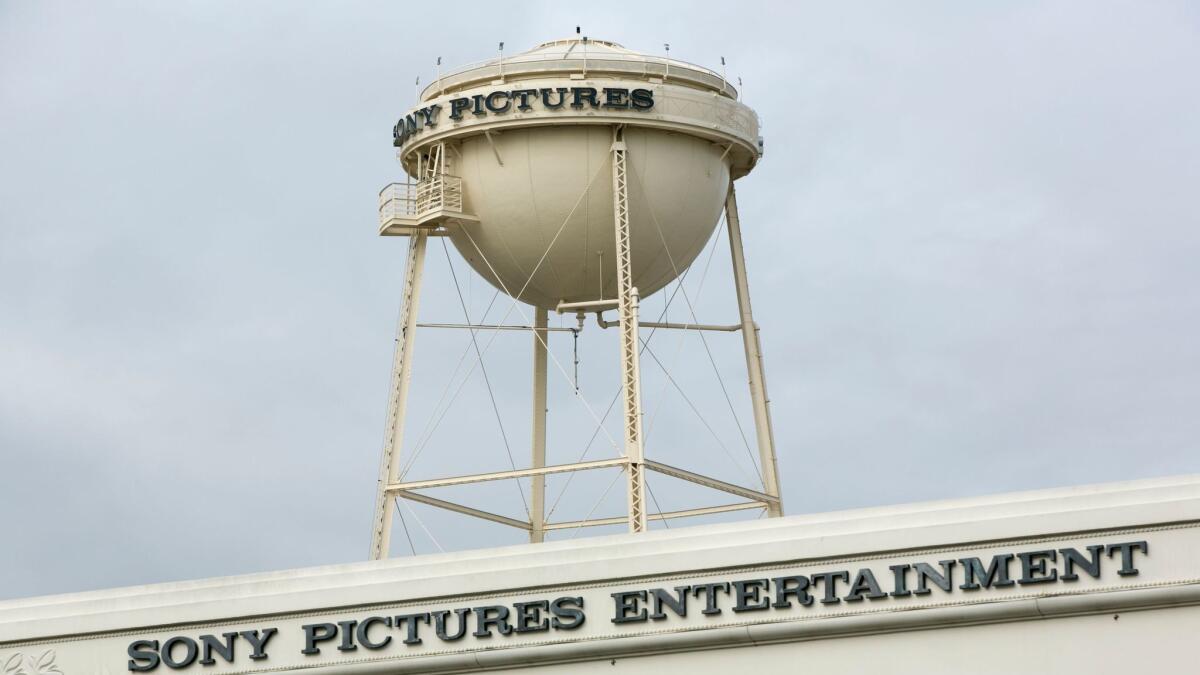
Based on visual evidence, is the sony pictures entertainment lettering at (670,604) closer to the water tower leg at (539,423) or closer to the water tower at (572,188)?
→ the water tower at (572,188)

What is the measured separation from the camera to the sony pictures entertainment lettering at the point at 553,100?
45.1 meters

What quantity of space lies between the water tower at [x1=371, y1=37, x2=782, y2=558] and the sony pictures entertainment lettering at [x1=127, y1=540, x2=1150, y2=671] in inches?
330

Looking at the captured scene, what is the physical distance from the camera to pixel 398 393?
151 feet

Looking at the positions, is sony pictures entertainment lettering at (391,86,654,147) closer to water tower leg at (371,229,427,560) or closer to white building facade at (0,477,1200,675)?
water tower leg at (371,229,427,560)

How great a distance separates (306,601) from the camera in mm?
35969

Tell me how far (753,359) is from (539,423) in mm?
4273

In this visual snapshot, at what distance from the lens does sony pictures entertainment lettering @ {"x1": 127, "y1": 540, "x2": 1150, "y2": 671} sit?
31891mm

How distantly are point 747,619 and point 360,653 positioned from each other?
5381mm

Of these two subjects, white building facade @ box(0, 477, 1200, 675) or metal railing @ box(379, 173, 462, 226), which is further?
metal railing @ box(379, 173, 462, 226)

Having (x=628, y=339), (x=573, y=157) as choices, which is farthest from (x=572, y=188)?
(x=628, y=339)

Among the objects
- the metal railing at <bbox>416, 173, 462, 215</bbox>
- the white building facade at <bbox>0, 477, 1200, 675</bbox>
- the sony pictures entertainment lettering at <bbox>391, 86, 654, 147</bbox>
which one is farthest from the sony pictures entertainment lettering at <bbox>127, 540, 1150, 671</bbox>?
the sony pictures entertainment lettering at <bbox>391, 86, 654, 147</bbox>

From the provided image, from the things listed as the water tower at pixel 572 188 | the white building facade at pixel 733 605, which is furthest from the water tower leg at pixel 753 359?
the white building facade at pixel 733 605

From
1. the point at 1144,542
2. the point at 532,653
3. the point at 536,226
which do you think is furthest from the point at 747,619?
the point at 536,226

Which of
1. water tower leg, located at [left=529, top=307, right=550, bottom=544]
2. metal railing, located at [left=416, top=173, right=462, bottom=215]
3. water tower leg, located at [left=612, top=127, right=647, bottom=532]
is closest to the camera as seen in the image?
water tower leg, located at [left=612, top=127, right=647, bottom=532]
